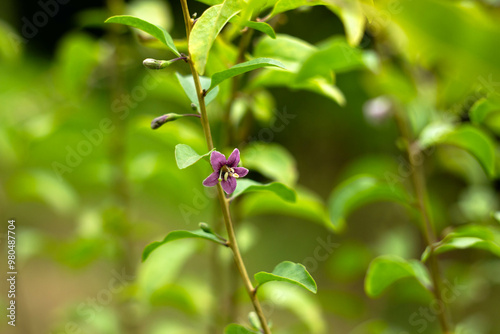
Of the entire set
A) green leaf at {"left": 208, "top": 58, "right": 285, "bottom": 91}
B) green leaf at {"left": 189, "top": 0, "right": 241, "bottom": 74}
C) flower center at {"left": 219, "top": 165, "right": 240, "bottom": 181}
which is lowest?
flower center at {"left": 219, "top": 165, "right": 240, "bottom": 181}

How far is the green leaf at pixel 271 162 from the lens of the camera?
0.97 metres

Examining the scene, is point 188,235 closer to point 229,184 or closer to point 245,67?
point 229,184

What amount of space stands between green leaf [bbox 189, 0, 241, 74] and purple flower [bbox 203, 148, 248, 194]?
0.11 metres

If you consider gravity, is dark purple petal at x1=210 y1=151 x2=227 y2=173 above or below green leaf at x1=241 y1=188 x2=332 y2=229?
above

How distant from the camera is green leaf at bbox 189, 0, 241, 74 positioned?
1.72ft

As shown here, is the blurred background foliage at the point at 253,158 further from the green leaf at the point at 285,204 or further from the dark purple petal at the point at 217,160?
the dark purple petal at the point at 217,160

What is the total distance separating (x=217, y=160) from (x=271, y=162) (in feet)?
1.49

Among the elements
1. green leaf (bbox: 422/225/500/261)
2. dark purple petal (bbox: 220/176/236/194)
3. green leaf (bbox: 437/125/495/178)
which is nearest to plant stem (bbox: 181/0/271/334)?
dark purple petal (bbox: 220/176/236/194)

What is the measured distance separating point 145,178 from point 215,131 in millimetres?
407

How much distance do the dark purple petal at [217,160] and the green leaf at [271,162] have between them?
15.9 inches

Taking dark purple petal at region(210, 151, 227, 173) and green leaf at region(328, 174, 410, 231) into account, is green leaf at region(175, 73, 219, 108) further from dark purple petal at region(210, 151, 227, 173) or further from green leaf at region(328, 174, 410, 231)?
green leaf at region(328, 174, 410, 231)

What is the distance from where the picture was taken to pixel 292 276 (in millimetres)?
568

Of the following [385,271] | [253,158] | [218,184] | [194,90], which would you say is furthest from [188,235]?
[253,158]

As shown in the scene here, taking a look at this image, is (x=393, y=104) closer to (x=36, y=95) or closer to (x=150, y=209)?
(x=36, y=95)
